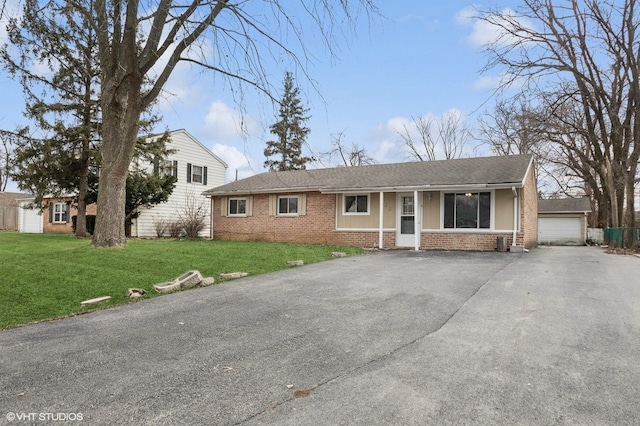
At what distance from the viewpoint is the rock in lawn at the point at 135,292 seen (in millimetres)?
7090

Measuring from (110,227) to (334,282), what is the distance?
6953 mm

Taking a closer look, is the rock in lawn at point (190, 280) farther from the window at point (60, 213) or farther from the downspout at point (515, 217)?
the window at point (60, 213)

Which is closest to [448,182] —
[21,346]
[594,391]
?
[594,391]

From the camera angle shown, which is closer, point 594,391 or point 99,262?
point 594,391

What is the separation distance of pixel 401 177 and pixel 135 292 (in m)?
12.9

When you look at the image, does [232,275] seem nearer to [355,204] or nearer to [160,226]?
[355,204]

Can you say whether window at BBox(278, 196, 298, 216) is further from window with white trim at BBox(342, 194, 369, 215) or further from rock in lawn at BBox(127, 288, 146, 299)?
rock in lawn at BBox(127, 288, 146, 299)

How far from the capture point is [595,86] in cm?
2311

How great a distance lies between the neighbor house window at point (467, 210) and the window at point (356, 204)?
3265mm

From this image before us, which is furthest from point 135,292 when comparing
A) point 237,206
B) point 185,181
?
point 185,181

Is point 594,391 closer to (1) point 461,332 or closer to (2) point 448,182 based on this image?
(1) point 461,332

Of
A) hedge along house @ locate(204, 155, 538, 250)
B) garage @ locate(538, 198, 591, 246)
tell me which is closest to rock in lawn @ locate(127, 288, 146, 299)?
hedge along house @ locate(204, 155, 538, 250)

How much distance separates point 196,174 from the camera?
2686 centimetres

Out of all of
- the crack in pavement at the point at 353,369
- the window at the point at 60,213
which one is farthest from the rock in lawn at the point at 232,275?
the window at the point at 60,213
